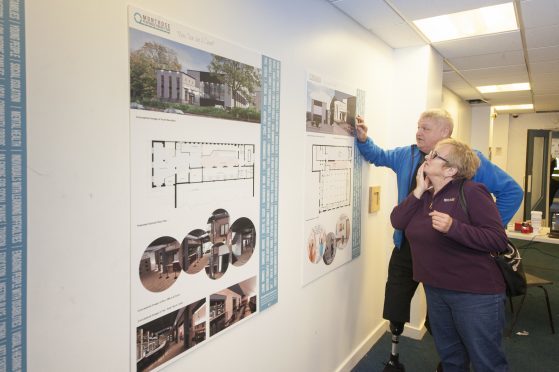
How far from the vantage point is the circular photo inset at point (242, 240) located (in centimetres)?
158

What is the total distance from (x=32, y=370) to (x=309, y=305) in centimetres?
146

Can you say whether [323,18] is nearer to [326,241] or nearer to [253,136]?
[253,136]

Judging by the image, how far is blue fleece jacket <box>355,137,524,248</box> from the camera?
7.12ft

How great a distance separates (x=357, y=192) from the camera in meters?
2.65

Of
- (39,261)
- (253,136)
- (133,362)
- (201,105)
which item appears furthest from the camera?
(253,136)

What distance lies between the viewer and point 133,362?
1.21 metres

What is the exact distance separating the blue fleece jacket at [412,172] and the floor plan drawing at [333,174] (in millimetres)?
239

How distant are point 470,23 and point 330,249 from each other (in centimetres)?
181

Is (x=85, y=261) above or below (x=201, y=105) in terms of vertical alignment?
below

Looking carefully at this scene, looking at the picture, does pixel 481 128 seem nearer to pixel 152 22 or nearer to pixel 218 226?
pixel 218 226

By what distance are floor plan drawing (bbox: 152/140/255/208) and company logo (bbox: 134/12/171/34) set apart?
0.37 meters

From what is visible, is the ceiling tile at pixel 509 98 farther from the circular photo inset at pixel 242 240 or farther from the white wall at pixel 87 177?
the circular photo inset at pixel 242 240

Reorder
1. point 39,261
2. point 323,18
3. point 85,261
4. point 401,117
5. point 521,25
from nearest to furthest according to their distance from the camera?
point 39,261
point 85,261
point 323,18
point 521,25
point 401,117

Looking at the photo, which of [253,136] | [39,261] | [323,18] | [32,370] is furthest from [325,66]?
[32,370]
